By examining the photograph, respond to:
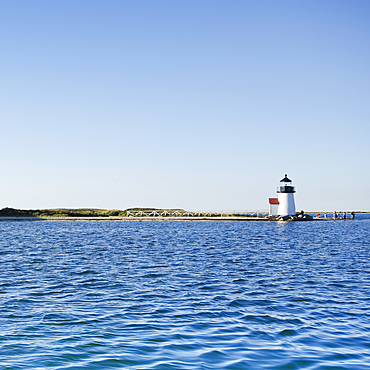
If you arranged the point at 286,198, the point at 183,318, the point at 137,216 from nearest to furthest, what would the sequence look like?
the point at 183,318
the point at 286,198
the point at 137,216

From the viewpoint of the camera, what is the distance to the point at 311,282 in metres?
18.5

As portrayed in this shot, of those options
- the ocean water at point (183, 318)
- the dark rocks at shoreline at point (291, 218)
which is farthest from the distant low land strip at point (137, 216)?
the ocean water at point (183, 318)

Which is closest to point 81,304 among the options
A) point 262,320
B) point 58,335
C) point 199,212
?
point 58,335

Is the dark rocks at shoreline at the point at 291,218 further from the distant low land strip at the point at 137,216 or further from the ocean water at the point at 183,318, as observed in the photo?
the ocean water at the point at 183,318

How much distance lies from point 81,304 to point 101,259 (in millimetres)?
14250

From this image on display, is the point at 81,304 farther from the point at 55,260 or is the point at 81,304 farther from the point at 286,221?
the point at 286,221

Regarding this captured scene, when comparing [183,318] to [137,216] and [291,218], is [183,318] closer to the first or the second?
[291,218]

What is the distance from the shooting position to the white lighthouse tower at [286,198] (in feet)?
300

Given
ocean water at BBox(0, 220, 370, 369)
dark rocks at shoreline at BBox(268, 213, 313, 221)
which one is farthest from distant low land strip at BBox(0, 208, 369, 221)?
ocean water at BBox(0, 220, 370, 369)

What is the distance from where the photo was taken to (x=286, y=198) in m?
93.2

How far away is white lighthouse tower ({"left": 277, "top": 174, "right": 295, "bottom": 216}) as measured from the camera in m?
91.4

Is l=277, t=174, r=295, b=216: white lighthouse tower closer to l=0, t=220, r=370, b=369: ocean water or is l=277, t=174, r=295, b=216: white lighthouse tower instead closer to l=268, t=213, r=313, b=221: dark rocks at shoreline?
l=268, t=213, r=313, b=221: dark rocks at shoreline

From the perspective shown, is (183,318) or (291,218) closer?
(183,318)

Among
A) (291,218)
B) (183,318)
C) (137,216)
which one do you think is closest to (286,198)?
(291,218)
